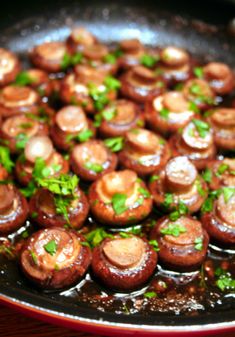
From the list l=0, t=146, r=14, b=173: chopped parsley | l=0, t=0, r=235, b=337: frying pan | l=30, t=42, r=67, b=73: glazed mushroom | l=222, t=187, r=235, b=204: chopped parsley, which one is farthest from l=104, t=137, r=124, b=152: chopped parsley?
l=0, t=0, r=235, b=337: frying pan

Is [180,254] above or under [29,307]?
under

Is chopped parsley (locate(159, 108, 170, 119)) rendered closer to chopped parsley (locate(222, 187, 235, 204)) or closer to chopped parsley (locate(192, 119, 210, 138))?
chopped parsley (locate(192, 119, 210, 138))

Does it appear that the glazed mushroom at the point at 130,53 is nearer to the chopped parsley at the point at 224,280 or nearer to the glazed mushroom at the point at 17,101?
the glazed mushroom at the point at 17,101

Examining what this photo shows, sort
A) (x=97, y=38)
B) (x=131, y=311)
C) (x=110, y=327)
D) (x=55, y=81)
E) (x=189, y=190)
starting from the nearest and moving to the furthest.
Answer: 1. (x=110, y=327)
2. (x=131, y=311)
3. (x=189, y=190)
4. (x=55, y=81)
5. (x=97, y=38)

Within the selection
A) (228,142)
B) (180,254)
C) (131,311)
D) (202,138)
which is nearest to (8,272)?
(131,311)

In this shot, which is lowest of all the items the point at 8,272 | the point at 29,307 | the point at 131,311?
the point at 131,311

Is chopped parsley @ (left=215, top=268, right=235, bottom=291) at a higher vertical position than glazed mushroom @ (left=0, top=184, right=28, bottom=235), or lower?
lower

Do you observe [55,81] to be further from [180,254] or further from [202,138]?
[180,254]
